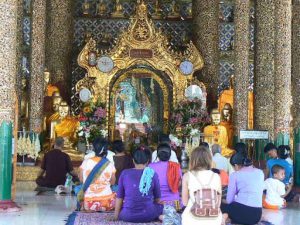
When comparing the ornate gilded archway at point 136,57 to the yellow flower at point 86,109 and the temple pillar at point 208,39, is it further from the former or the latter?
the temple pillar at point 208,39

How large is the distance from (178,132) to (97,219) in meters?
8.84

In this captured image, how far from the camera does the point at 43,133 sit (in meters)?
17.5

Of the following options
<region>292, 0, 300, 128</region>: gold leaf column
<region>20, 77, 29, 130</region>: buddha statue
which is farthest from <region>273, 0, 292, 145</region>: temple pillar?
<region>20, 77, 29, 130</region>: buddha statue

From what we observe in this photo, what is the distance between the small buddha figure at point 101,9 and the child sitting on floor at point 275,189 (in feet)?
40.6

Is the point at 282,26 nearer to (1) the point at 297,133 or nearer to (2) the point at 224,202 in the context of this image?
(1) the point at 297,133

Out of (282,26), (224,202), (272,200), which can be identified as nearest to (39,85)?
(282,26)

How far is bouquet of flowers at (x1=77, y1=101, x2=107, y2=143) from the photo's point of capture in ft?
57.2

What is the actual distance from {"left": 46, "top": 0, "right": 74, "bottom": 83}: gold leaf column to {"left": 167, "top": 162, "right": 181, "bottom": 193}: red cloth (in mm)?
11141

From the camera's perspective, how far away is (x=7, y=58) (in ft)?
35.3

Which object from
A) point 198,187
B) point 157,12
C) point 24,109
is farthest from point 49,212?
point 157,12

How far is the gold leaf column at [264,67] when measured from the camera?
16500 millimetres

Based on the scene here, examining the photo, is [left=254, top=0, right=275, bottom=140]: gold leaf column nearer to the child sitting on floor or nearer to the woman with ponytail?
the child sitting on floor

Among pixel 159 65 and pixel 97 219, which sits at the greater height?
pixel 159 65

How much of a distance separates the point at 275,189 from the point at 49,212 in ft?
12.3
